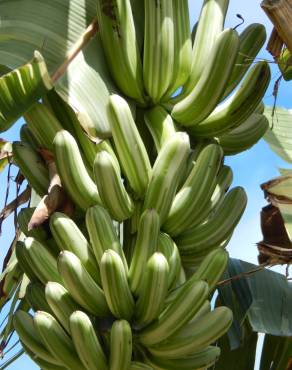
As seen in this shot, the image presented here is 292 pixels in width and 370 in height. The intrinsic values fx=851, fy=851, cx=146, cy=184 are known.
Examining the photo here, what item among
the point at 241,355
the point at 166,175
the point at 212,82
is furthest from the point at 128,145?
the point at 241,355

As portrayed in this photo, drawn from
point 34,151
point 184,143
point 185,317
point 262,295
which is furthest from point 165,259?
point 262,295

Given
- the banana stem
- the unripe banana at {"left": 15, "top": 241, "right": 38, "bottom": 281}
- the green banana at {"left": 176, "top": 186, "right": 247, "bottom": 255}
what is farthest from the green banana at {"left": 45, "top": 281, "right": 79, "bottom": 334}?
the banana stem

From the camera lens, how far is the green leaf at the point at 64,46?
4.28 feet

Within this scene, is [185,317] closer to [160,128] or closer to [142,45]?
[160,128]

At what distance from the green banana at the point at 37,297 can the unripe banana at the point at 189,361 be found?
0.18 meters

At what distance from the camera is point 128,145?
128cm

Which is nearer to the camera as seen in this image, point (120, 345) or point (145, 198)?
point (120, 345)

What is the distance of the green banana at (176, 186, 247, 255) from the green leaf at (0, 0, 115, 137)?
208 millimetres

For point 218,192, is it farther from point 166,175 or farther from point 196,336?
point 196,336

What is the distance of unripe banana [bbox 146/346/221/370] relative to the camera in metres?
1.26

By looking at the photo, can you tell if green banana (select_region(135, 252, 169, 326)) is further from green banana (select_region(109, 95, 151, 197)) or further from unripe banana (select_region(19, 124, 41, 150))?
unripe banana (select_region(19, 124, 41, 150))

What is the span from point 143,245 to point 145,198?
9 centimetres

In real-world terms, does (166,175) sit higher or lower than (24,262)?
higher

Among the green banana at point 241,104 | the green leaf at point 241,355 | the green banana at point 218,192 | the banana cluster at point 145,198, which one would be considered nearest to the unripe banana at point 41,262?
the banana cluster at point 145,198
